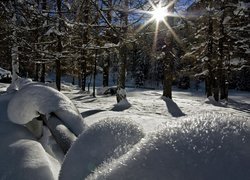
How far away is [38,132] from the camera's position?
2.80 m

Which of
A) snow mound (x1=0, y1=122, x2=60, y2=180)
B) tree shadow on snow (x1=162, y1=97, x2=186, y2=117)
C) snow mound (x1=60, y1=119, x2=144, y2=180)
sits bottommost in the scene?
tree shadow on snow (x1=162, y1=97, x2=186, y2=117)

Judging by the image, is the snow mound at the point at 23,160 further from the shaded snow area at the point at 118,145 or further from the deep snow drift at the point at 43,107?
the deep snow drift at the point at 43,107

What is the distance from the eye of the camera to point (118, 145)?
1.48 metres

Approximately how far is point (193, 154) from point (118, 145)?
535 millimetres

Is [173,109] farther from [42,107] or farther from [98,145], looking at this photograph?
[98,145]

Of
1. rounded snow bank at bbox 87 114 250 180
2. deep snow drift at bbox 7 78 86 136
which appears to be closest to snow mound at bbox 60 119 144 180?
rounded snow bank at bbox 87 114 250 180

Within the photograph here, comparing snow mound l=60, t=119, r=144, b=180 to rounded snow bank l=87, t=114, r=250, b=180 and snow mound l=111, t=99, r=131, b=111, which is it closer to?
rounded snow bank l=87, t=114, r=250, b=180

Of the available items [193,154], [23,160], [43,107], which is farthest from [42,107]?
[193,154]

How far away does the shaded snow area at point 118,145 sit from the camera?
98 centimetres

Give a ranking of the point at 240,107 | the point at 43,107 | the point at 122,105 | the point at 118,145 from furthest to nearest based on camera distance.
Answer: the point at 240,107 → the point at 122,105 → the point at 43,107 → the point at 118,145

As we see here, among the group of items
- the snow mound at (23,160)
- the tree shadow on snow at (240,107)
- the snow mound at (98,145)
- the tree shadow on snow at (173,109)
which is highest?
the snow mound at (98,145)

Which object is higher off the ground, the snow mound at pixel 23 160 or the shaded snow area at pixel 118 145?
the shaded snow area at pixel 118 145

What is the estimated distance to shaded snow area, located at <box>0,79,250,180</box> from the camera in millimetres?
976

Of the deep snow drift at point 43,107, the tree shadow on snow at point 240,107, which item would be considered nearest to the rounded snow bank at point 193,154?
the deep snow drift at point 43,107
